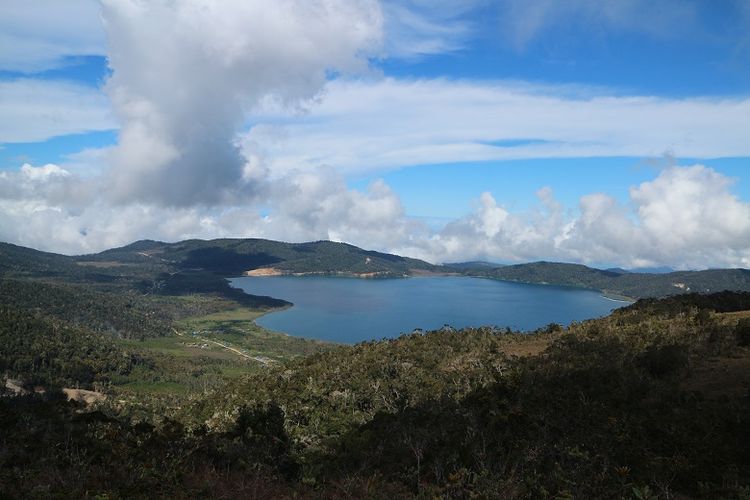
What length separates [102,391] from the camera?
390 feet

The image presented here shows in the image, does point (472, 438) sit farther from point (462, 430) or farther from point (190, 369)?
point (190, 369)

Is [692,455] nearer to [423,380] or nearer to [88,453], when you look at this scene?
[88,453]

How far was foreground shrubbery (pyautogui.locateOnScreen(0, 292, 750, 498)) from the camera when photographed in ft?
44.4

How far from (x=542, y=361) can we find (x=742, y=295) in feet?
→ 106

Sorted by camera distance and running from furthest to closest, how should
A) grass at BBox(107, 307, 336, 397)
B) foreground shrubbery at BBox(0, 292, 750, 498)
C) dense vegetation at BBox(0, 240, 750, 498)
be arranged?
1. grass at BBox(107, 307, 336, 397)
2. dense vegetation at BBox(0, 240, 750, 498)
3. foreground shrubbery at BBox(0, 292, 750, 498)

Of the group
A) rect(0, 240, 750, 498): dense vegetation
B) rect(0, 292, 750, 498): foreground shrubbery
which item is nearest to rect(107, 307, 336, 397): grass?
rect(0, 240, 750, 498): dense vegetation

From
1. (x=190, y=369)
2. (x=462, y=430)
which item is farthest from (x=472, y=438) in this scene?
(x=190, y=369)

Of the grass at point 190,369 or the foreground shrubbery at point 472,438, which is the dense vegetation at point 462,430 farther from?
the grass at point 190,369

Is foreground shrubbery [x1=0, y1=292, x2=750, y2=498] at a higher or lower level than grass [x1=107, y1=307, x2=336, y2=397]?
higher

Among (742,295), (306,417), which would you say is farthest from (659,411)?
(742,295)

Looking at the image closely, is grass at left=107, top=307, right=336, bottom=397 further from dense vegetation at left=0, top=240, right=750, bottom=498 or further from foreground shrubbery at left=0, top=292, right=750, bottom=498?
foreground shrubbery at left=0, top=292, right=750, bottom=498

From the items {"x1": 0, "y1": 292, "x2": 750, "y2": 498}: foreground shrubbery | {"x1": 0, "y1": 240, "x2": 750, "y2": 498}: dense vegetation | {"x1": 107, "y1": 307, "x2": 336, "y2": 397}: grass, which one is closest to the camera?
{"x1": 0, "y1": 292, "x2": 750, "y2": 498}: foreground shrubbery

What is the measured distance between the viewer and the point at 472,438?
18844 millimetres

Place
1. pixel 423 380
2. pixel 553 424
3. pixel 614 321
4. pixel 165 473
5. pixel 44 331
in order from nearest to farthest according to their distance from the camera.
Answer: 1. pixel 165 473
2. pixel 553 424
3. pixel 423 380
4. pixel 614 321
5. pixel 44 331
